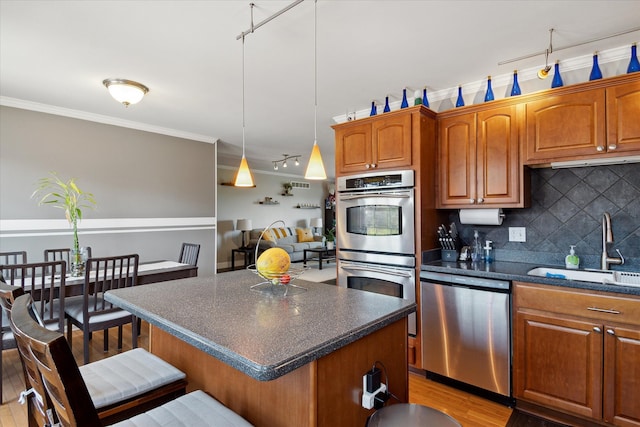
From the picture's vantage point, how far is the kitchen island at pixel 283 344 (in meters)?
0.99

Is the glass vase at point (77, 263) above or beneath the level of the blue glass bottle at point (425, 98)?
beneath

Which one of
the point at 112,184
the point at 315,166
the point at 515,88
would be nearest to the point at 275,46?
the point at 315,166

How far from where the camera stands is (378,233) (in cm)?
286

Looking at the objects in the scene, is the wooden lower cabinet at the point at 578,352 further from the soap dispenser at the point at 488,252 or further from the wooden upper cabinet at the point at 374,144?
the wooden upper cabinet at the point at 374,144

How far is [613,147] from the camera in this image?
2.10m

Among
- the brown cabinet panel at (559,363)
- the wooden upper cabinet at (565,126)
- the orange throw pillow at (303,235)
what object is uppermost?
the wooden upper cabinet at (565,126)

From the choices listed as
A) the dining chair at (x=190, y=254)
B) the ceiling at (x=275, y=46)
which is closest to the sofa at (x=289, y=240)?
the dining chair at (x=190, y=254)

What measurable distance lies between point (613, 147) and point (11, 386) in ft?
14.8

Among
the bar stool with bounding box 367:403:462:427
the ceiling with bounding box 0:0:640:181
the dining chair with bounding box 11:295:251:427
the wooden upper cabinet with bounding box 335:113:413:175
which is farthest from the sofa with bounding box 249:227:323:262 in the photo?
the dining chair with bounding box 11:295:251:427

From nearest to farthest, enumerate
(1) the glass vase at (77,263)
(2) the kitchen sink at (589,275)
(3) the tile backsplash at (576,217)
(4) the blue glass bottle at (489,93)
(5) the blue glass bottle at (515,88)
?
(2) the kitchen sink at (589,275) < (3) the tile backsplash at (576,217) < (5) the blue glass bottle at (515,88) < (4) the blue glass bottle at (489,93) < (1) the glass vase at (77,263)

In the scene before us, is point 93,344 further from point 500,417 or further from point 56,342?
point 500,417

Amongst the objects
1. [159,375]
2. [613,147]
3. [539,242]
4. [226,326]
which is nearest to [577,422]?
[539,242]

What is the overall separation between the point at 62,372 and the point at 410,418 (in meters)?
1.00

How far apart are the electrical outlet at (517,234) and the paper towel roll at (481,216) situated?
17cm
